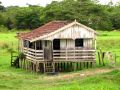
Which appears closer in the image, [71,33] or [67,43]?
[71,33]

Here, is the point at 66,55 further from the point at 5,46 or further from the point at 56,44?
the point at 5,46

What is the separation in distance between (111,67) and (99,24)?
41.6 m

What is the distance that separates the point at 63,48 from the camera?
39094mm

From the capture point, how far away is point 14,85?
26.7 m

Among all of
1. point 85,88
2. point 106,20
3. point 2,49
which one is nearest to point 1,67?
point 2,49

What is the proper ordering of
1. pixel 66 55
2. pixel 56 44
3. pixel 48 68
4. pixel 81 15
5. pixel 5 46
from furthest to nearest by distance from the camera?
pixel 81 15 → pixel 5 46 → pixel 56 44 → pixel 66 55 → pixel 48 68

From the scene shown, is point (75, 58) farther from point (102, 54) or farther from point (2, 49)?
point (2, 49)

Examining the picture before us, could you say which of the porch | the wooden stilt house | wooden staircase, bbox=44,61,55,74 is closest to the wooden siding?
the wooden stilt house

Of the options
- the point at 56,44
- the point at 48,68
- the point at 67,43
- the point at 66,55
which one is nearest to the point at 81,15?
the point at 56,44

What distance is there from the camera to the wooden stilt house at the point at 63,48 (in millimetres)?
37969

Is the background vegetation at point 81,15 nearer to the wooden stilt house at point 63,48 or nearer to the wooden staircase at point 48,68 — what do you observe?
the wooden stilt house at point 63,48

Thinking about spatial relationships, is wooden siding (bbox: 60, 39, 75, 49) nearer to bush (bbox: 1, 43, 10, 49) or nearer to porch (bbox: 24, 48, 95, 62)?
porch (bbox: 24, 48, 95, 62)

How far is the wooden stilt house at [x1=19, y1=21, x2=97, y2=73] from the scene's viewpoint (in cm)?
3797

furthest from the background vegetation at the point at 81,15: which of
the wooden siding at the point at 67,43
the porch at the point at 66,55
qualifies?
the porch at the point at 66,55
